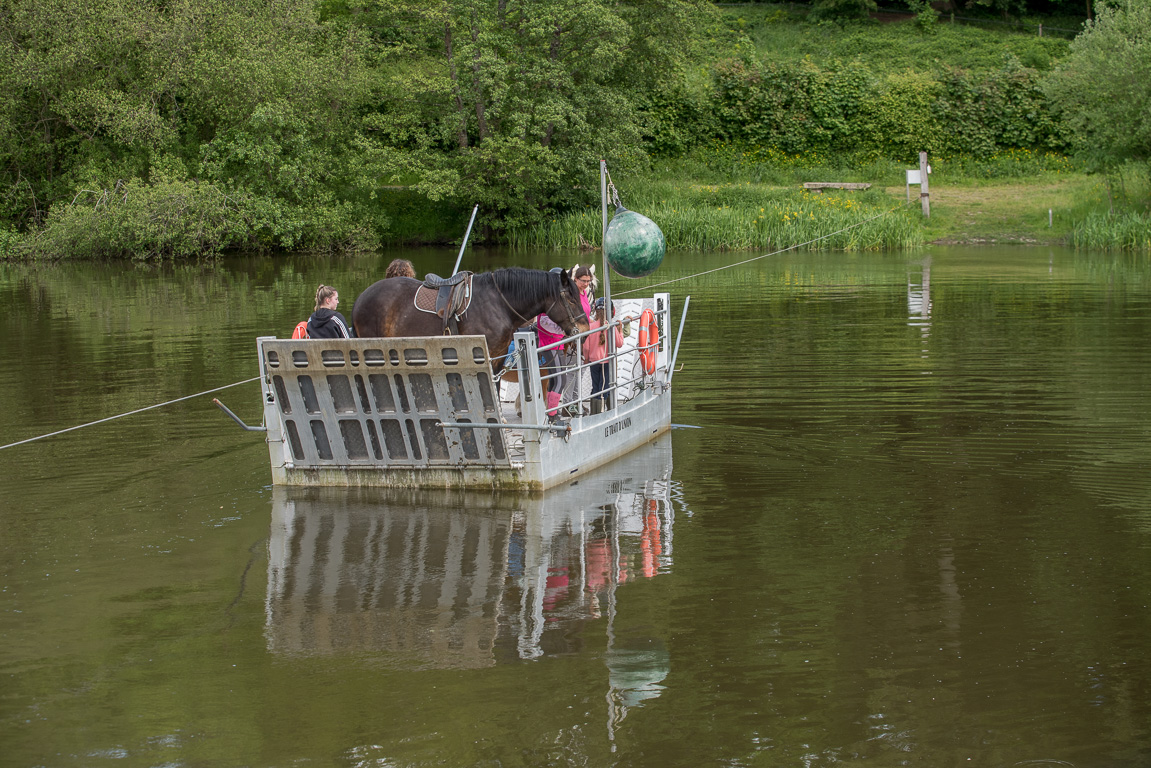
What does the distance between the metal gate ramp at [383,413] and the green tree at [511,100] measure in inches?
1175

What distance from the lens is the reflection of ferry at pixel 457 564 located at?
21.3 feet

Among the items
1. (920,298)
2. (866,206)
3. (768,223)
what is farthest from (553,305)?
(866,206)

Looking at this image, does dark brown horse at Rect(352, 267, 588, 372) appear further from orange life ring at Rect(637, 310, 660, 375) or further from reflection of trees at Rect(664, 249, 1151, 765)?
reflection of trees at Rect(664, 249, 1151, 765)

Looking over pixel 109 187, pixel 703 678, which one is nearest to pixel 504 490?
pixel 703 678

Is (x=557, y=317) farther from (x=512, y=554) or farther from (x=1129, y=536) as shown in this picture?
(x=1129, y=536)

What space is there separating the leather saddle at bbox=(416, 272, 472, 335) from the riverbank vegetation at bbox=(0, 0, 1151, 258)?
82.7ft

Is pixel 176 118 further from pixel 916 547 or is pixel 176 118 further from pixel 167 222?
pixel 916 547

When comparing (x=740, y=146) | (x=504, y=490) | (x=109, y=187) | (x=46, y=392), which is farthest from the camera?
(x=740, y=146)

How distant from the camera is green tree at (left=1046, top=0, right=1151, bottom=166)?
33.1m

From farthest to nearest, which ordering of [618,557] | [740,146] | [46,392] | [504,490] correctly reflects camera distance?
1. [740,146]
2. [46,392]
3. [504,490]
4. [618,557]

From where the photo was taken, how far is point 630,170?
42.8 meters

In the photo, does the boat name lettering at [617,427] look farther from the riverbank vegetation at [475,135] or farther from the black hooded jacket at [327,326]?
the riverbank vegetation at [475,135]

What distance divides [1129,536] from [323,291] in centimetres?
643

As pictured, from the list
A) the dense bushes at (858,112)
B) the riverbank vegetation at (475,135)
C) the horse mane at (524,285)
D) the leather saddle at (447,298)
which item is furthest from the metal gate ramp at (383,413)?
the dense bushes at (858,112)
